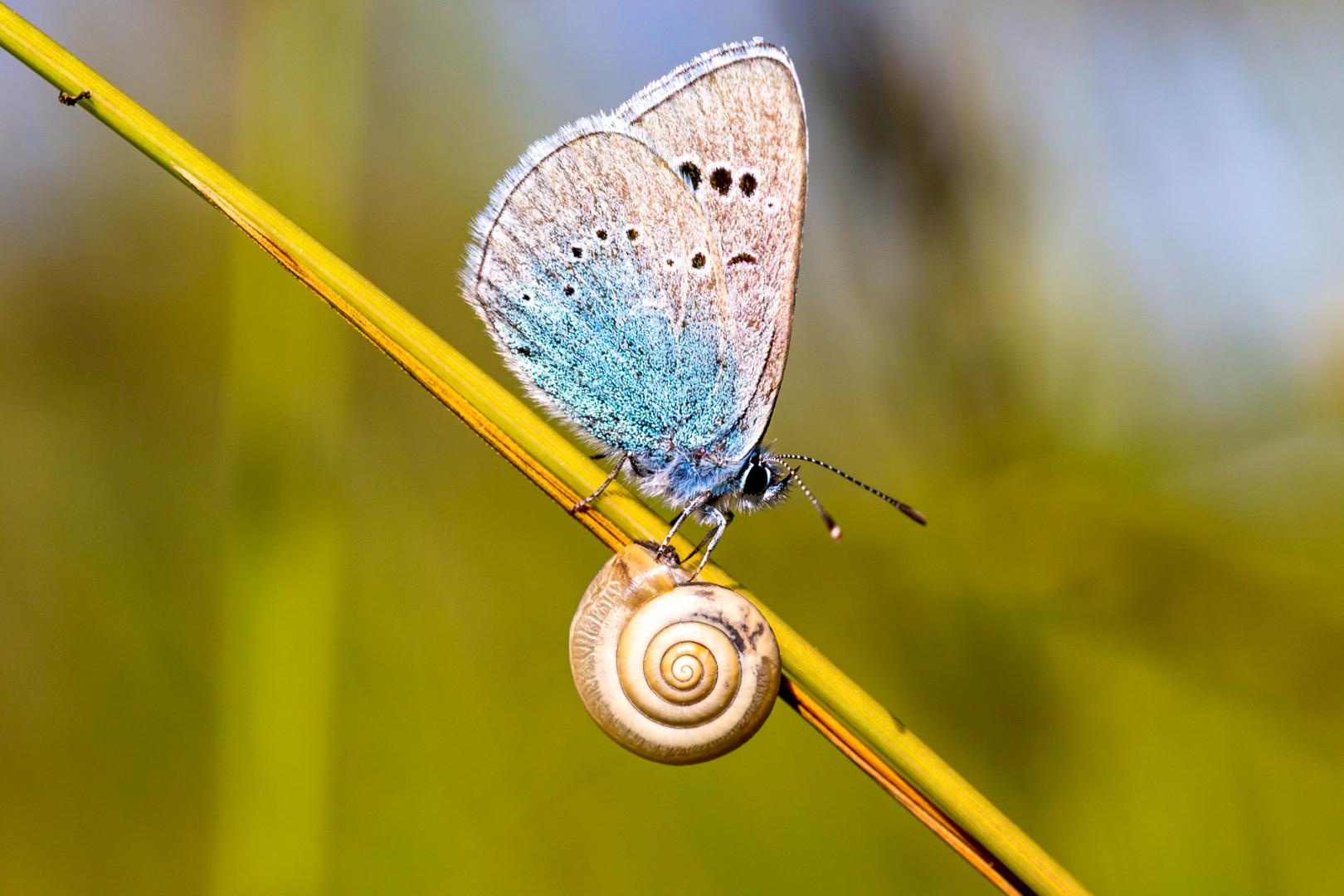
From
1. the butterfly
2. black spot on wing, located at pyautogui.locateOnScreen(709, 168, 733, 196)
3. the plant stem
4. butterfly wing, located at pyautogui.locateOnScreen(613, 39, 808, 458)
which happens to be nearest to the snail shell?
the plant stem

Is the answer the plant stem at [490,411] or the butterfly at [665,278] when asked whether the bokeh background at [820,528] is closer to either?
the butterfly at [665,278]

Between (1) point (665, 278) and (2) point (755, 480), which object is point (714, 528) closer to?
(2) point (755, 480)

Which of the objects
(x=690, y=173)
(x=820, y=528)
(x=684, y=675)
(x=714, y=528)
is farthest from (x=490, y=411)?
(x=820, y=528)

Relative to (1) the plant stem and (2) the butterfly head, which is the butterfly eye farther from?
(1) the plant stem

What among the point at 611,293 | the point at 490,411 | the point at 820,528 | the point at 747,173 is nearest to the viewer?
the point at 490,411

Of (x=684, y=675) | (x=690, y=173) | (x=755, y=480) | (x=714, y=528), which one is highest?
(x=690, y=173)

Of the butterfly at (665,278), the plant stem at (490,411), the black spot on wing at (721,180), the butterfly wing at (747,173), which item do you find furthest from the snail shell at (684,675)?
the black spot on wing at (721,180)
